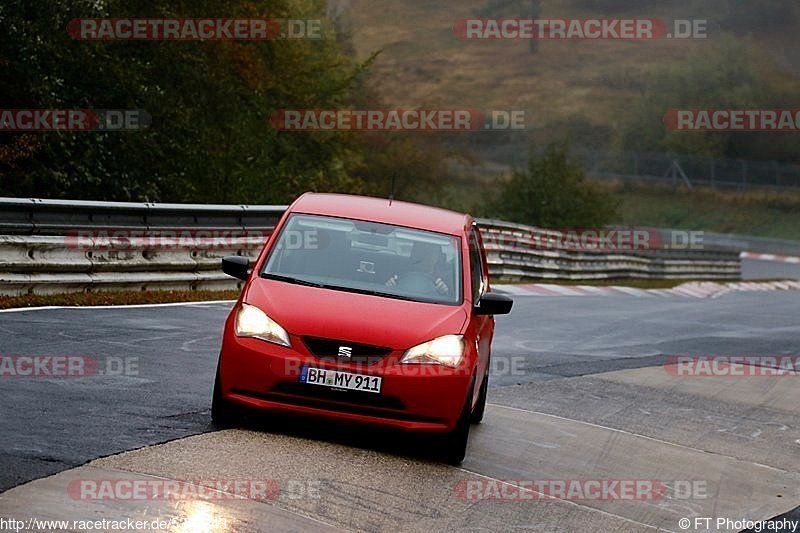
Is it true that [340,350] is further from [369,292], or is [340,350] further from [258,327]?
[369,292]

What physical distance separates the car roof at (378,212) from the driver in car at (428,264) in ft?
0.67

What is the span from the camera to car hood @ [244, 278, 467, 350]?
912 cm

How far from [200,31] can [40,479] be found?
30891 mm

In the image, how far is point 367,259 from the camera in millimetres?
10125

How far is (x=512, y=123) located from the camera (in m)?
115

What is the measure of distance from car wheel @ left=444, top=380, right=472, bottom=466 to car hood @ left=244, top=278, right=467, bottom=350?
514 mm

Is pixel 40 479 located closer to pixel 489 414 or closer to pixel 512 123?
pixel 489 414

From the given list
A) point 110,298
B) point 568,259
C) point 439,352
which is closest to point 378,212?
point 439,352

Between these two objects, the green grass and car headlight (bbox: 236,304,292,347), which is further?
the green grass

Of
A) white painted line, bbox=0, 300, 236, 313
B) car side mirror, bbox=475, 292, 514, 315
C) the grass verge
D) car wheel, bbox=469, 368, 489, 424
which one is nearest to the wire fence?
the grass verge

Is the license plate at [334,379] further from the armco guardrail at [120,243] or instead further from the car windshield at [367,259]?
the armco guardrail at [120,243]

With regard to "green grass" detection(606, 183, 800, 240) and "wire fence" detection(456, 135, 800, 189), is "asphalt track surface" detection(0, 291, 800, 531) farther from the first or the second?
"wire fence" detection(456, 135, 800, 189)

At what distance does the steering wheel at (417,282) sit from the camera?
9969 mm

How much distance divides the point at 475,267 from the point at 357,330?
189 cm
